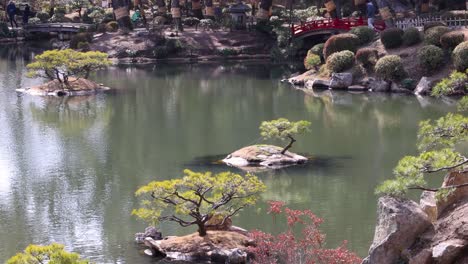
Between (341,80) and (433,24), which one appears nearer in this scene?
(341,80)

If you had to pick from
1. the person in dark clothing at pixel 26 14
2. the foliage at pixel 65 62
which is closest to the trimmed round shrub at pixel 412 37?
the foliage at pixel 65 62

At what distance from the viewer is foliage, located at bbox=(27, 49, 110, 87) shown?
45.6 meters

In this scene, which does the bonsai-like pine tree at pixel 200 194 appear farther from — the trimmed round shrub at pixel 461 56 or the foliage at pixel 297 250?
the trimmed round shrub at pixel 461 56

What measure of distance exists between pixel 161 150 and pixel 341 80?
2025cm

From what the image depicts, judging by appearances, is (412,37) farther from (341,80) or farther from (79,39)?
(79,39)

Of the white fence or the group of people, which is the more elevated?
the white fence

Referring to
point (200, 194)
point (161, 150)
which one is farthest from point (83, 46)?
point (200, 194)

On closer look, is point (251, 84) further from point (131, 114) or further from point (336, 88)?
point (131, 114)

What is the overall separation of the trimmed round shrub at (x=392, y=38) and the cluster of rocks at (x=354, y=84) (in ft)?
10.2

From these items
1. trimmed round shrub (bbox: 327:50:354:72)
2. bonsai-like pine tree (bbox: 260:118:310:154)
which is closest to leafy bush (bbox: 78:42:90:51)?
trimmed round shrub (bbox: 327:50:354:72)

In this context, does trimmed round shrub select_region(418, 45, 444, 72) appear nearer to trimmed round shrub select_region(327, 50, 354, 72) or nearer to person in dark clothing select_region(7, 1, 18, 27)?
trimmed round shrub select_region(327, 50, 354, 72)

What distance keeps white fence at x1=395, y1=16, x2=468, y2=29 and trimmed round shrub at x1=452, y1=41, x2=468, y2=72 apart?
4711 millimetres

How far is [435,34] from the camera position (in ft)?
158

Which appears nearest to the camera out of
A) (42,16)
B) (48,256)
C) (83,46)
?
(48,256)
